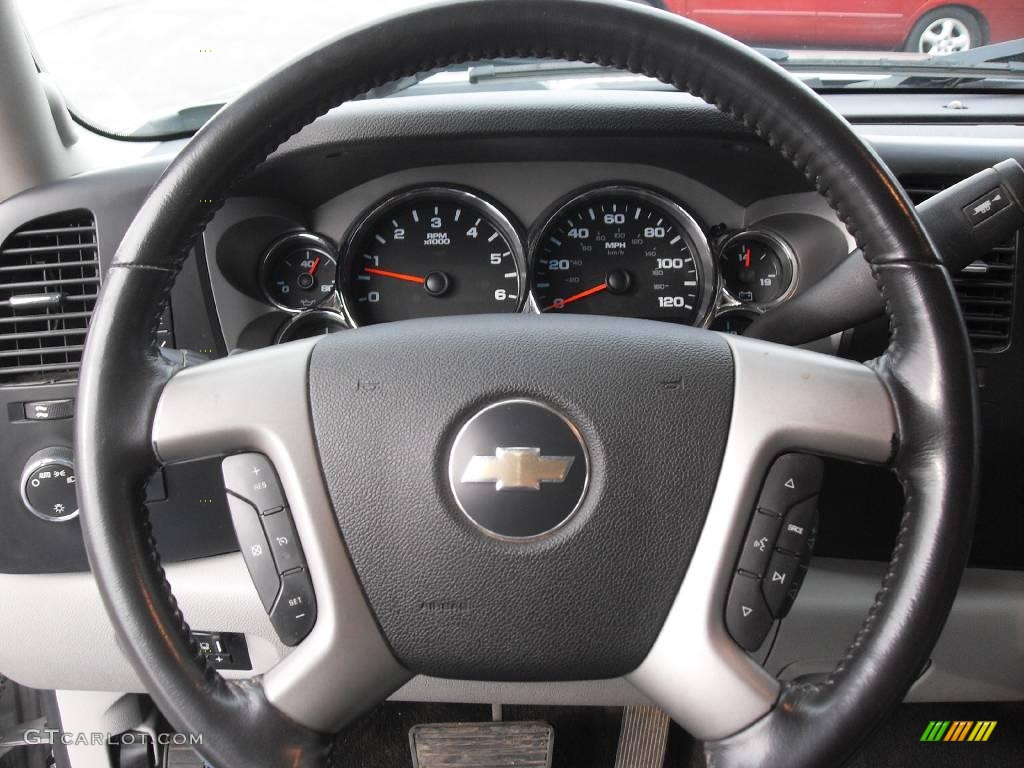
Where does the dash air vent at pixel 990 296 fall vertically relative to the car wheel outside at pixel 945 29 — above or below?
below

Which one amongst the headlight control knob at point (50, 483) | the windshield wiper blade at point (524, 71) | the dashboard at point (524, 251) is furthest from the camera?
the windshield wiper blade at point (524, 71)

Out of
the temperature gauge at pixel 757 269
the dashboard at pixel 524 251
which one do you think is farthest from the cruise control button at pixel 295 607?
the temperature gauge at pixel 757 269

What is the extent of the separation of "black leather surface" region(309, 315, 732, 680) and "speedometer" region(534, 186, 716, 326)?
780 millimetres

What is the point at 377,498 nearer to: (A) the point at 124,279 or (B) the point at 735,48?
(A) the point at 124,279

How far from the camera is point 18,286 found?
1.35m

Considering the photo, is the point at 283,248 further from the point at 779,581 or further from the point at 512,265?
the point at 779,581

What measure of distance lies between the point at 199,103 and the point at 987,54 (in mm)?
1553

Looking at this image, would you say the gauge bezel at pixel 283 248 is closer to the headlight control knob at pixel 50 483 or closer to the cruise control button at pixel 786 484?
the headlight control knob at pixel 50 483

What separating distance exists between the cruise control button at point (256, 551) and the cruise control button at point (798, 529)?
0.50 metres

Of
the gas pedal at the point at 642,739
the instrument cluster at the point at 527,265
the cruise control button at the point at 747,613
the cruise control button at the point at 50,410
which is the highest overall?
the instrument cluster at the point at 527,265

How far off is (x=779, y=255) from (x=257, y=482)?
1.12 meters

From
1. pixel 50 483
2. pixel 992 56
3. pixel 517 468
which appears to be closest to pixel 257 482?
pixel 517 468

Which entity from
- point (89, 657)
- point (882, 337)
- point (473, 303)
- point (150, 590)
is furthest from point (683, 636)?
point (89, 657)

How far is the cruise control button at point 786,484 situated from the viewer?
0.87 meters
